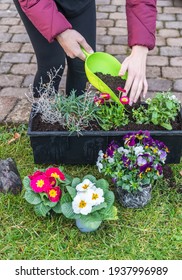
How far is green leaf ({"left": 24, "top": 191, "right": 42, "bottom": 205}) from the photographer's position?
7.45 ft

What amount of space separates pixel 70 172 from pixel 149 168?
659mm

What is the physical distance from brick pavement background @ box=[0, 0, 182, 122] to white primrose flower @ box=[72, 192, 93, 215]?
1204 millimetres

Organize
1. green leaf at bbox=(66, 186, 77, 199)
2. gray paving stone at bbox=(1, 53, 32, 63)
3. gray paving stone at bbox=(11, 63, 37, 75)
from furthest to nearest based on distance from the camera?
1. gray paving stone at bbox=(1, 53, 32, 63)
2. gray paving stone at bbox=(11, 63, 37, 75)
3. green leaf at bbox=(66, 186, 77, 199)

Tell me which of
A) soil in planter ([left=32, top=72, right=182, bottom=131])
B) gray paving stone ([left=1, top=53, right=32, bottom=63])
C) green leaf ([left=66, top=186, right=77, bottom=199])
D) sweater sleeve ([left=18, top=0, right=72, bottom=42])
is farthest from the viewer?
gray paving stone ([left=1, top=53, right=32, bottom=63])

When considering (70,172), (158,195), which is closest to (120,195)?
(158,195)

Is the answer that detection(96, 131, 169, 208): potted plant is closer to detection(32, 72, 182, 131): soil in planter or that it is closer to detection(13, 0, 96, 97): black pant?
detection(32, 72, 182, 131): soil in planter

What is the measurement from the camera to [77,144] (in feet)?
8.55

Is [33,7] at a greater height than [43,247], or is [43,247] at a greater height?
[33,7]

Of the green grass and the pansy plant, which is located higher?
the pansy plant

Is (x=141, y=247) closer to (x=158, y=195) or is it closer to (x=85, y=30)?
(x=158, y=195)

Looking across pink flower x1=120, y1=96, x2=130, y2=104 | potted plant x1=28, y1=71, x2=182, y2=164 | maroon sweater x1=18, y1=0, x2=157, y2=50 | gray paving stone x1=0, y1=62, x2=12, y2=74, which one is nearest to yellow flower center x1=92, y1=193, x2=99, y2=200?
potted plant x1=28, y1=71, x2=182, y2=164

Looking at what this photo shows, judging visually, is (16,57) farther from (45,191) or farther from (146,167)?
(146,167)

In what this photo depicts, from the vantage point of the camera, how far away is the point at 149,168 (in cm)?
224

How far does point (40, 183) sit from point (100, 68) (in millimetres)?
830
